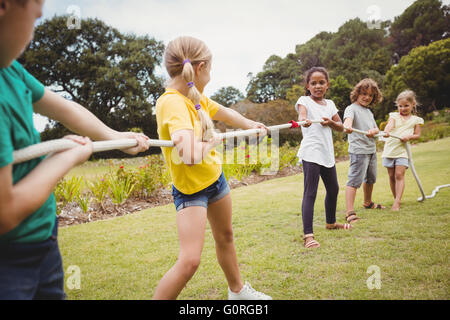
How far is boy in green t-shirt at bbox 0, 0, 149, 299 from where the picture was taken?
0.87 metres

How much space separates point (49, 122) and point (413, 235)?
23.2m

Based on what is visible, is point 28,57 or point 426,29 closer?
point 28,57

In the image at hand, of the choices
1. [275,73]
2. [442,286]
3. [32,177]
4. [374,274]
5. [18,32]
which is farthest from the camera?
[275,73]

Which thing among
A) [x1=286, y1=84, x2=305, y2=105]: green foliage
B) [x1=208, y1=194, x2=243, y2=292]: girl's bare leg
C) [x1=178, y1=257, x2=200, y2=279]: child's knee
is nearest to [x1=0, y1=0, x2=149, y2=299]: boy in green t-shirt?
[x1=178, y1=257, x2=200, y2=279]: child's knee

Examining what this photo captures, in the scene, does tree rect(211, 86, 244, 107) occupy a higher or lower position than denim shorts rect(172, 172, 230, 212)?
higher

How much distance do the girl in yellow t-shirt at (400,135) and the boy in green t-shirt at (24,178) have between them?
4.79m

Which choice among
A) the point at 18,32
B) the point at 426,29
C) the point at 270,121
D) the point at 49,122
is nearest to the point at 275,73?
the point at 270,121

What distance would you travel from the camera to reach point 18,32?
34.3 inches

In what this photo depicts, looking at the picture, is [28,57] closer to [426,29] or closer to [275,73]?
[275,73]

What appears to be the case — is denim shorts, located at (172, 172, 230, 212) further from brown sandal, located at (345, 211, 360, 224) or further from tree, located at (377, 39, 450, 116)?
tree, located at (377, 39, 450, 116)

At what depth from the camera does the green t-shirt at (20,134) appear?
89 centimetres

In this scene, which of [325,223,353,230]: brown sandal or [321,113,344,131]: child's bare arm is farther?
[325,223,353,230]: brown sandal

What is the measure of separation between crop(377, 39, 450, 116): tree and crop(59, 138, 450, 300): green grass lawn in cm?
2114

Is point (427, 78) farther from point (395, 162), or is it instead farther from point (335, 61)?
point (395, 162)
